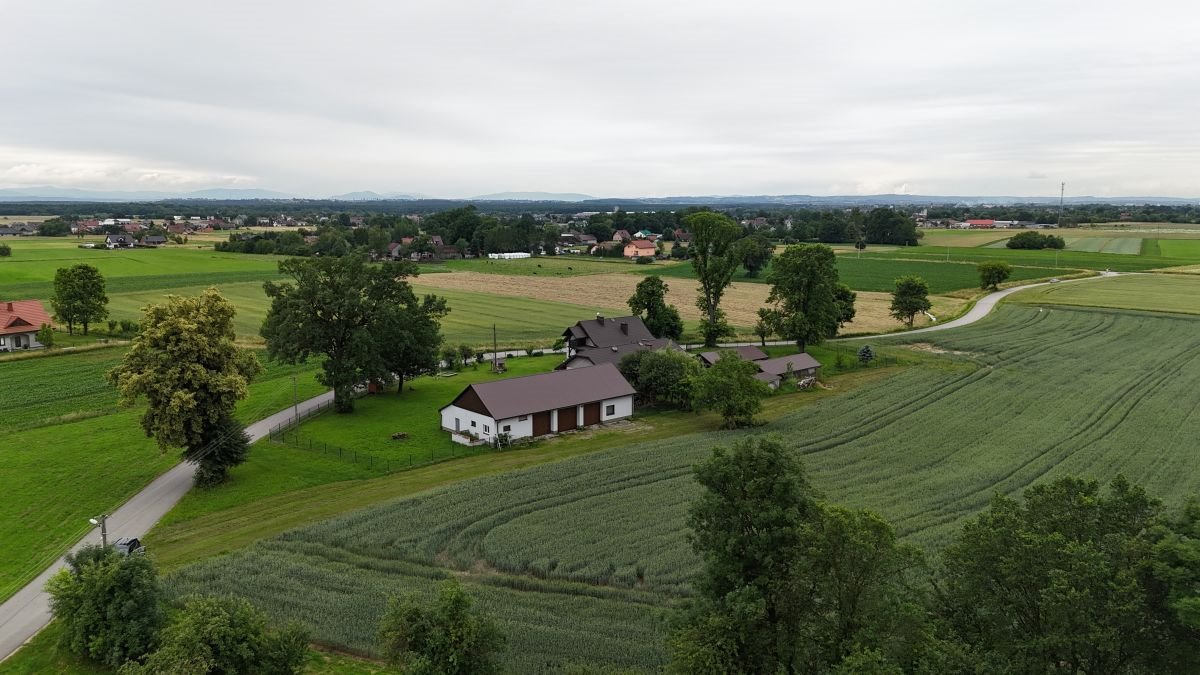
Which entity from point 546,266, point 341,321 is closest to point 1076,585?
point 341,321

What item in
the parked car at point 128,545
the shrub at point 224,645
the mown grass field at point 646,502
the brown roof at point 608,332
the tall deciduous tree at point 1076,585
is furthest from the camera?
the brown roof at point 608,332

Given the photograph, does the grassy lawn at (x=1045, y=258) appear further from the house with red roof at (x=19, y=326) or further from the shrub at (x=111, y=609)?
the house with red roof at (x=19, y=326)

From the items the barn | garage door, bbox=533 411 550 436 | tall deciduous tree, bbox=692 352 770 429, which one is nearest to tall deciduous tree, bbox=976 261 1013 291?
tall deciduous tree, bbox=692 352 770 429

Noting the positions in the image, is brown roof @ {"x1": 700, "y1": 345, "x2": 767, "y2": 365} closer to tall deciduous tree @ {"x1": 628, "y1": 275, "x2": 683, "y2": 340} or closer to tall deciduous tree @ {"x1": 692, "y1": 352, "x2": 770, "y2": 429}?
tall deciduous tree @ {"x1": 628, "y1": 275, "x2": 683, "y2": 340}

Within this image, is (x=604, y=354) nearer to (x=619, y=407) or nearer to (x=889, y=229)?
(x=619, y=407)

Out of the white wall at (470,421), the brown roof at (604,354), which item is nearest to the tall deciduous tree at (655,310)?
the brown roof at (604,354)

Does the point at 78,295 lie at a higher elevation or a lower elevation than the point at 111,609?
higher

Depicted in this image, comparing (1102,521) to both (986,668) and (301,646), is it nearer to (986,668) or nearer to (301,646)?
(986,668)
